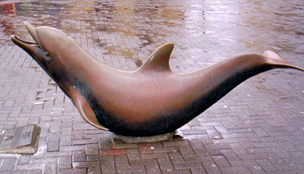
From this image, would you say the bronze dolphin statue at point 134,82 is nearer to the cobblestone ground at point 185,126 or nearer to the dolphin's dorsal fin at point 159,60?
the dolphin's dorsal fin at point 159,60

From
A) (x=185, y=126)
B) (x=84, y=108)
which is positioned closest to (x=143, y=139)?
(x=185, y=126)

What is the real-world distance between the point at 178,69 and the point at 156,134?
10.9 feet

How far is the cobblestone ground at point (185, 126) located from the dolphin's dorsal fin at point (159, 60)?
1.10 meters

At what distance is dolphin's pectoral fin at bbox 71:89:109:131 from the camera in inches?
163

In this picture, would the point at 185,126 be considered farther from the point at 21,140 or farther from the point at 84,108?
the point at 21,140

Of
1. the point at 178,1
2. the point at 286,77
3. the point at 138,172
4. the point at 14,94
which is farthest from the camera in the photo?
the point at 178,1

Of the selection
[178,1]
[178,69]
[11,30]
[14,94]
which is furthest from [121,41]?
[178,1]

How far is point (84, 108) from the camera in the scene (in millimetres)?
4230

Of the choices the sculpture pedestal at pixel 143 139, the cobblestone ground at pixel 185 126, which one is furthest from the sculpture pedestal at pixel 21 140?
the sculpture pedestal at pixel 143 139

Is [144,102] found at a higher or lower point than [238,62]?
lower

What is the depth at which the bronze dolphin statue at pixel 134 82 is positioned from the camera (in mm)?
4320

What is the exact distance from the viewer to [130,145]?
15.6ft

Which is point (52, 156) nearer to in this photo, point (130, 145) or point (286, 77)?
point (130, 145)

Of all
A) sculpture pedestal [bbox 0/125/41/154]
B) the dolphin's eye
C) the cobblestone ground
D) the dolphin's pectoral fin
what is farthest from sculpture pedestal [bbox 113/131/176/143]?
the dolphin's eye
